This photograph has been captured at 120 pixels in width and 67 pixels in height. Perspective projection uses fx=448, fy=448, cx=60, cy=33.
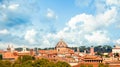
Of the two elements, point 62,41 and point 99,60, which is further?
point 62,41

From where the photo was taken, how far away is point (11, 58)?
415 ft

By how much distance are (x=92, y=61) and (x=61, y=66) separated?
2740 centimetres

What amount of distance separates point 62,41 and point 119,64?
4276cm

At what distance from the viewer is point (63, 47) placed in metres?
140

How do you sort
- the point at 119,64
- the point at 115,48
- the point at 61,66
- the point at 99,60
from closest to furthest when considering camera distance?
the point at 61,66 < the point at 119,64 < the point at 99,60 < the point at 115,48

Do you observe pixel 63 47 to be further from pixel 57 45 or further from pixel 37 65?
pixel 37 65

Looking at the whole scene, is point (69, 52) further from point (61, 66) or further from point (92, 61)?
point (61, 66)

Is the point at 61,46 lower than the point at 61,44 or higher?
lower

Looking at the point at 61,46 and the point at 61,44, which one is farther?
the point at 61,44

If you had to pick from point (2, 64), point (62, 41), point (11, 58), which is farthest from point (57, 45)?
point (2, 64)

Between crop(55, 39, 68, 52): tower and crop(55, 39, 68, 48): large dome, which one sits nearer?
crop(55, 39, 68, 52): tower

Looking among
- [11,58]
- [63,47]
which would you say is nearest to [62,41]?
[63,47]

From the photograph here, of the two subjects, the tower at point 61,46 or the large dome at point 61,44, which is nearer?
the tower at point 61,46

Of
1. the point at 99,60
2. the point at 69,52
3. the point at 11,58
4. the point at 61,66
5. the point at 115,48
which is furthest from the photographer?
the point at 115,48
